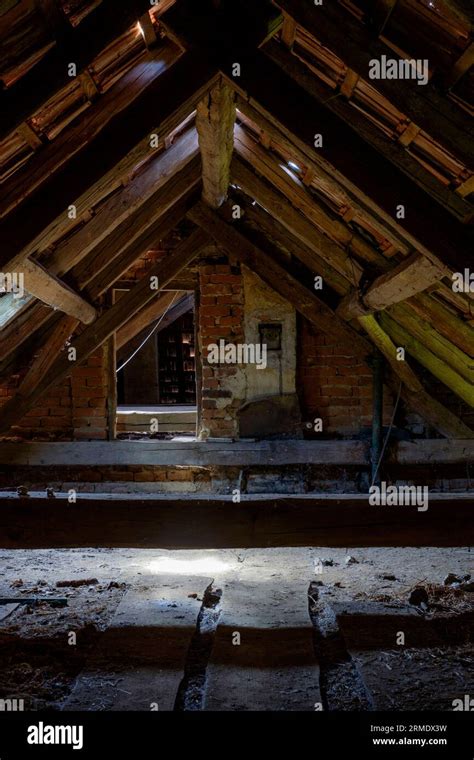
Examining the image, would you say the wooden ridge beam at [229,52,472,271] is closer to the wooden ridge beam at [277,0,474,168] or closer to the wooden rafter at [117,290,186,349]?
the wooden ridge beam at [277,0,474,168]

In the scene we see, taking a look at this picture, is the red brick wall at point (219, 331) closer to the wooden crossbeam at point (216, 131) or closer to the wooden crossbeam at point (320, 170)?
the wooden crossbeam at point (216, 131)

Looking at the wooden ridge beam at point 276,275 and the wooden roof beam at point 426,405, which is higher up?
the wooden ridge beam at point 276,275

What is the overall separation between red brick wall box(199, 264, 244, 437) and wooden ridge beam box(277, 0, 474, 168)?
3.73m

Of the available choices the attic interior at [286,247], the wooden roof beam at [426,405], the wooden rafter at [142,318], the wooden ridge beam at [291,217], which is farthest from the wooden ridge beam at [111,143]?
the wooden rafter at [142,318]

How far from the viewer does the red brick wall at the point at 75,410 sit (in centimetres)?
617

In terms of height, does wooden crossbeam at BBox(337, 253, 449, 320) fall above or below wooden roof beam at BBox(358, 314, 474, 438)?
above

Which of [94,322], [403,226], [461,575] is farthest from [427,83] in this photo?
[94,322]

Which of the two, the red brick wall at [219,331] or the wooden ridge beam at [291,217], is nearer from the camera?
the wooden ridge beam at [291,217]

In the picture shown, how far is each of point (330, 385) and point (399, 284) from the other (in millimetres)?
2802

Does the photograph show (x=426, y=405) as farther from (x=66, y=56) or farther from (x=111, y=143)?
(x=66, y=56)

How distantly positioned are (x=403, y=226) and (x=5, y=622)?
242cm

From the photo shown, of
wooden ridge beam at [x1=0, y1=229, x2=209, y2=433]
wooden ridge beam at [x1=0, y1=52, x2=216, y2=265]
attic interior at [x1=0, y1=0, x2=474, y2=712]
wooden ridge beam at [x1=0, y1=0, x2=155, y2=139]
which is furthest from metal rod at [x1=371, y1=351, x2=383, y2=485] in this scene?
wooden ridge beam at [x1=0, y1=0, x2=155, y2=139]

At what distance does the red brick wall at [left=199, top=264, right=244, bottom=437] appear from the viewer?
6039 millimetres

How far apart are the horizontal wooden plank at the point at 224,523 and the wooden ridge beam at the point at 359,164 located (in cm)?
105
